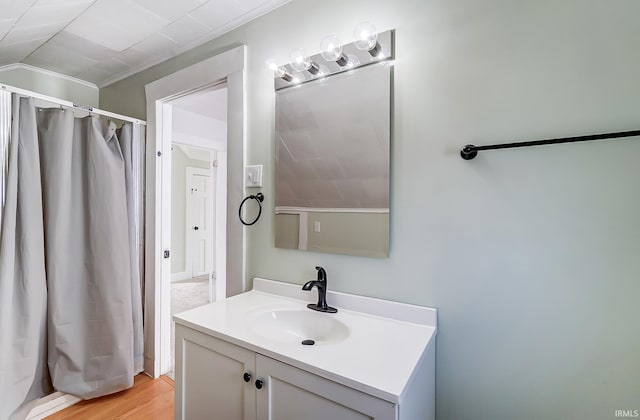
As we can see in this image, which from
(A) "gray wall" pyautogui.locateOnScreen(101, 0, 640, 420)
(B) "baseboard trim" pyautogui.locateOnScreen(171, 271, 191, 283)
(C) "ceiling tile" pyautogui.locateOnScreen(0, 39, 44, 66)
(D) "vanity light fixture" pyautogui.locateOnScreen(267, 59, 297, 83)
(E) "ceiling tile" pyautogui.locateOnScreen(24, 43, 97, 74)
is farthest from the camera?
(B) "baseboard trim" pyautogui.locateOnScreen(171, 271, 191, 283)

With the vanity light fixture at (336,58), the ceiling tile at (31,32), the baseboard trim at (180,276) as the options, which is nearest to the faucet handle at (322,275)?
the vanity light fixture at (336,58)

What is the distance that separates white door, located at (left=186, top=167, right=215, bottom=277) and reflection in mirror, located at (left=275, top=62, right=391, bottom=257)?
12.7 ft

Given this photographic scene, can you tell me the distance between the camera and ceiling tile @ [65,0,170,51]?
1.52 meters

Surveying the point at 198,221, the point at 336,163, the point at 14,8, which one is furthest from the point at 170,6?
the point at 198,221

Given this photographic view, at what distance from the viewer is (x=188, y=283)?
15.7 ft

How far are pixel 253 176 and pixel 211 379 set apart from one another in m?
0.95

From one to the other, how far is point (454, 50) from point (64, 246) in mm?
2261

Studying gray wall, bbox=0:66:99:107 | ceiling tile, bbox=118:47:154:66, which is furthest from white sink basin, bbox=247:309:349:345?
gray wall, bbox=0:66:99:107

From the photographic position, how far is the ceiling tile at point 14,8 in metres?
1.38

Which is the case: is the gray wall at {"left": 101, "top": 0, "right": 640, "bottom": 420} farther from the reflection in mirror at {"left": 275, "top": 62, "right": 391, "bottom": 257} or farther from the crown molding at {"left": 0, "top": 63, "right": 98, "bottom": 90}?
the crown molding at {"left": 0, "top": 63, "right": 98, "bottom": 90}

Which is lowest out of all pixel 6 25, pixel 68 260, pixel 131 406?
pixel 131 406

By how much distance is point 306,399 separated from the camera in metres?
0.86

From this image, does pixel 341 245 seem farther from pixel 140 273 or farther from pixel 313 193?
pixel 140 273

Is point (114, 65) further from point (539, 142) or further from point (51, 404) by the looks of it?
point (539, 142)
